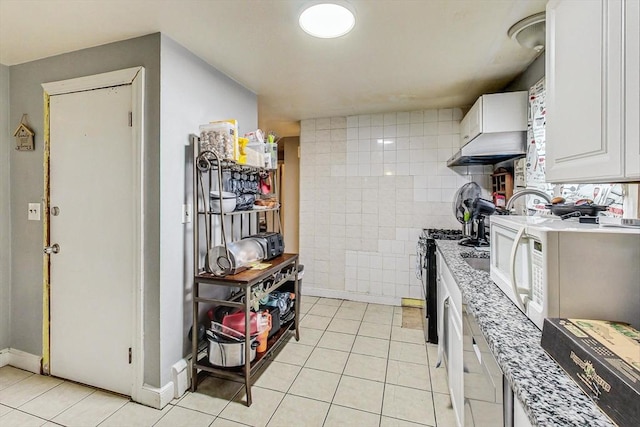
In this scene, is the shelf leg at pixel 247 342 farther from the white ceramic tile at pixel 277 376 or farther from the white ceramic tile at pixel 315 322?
the white ceramic tile at pixel 315 322

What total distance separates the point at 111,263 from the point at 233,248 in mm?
760

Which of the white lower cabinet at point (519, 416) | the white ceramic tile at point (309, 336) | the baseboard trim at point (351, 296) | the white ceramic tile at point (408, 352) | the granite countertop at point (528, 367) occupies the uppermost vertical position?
the granite countertop at point (528, 367)

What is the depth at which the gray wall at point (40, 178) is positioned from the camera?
70.2 inches

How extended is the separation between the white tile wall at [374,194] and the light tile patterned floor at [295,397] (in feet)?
4.01

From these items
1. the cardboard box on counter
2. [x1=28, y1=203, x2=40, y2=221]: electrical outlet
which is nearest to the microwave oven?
the cardboard box on counter

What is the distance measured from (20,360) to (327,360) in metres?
2.30

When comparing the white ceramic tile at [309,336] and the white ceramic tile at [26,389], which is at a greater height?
the white ceramic tile at [309,336]

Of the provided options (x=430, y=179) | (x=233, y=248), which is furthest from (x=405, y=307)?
(x=233, y=248)

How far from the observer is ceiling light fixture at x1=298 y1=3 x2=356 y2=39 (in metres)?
1.54

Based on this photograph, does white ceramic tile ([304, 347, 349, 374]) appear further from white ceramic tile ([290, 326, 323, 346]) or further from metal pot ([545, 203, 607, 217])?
metal pot ([545, 203, 607, 217])

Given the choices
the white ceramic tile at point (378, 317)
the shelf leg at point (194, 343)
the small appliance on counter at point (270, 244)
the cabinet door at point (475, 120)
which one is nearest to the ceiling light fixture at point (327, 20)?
the cabinet door at point (475, 120)

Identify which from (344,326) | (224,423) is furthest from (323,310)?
(224,423)

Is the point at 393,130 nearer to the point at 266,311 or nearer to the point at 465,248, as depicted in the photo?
the point at 465,248

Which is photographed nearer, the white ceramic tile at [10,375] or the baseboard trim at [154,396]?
the baseboard trim at [154,396]
